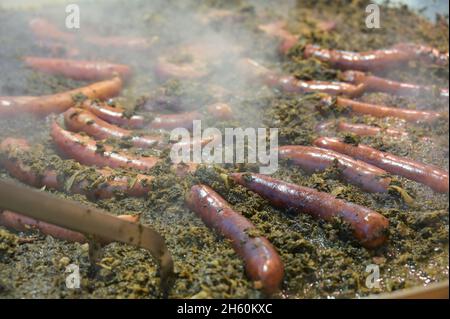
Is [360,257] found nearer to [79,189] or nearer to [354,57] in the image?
[79,189]

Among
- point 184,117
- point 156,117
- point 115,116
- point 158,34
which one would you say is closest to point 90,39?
point 158,34

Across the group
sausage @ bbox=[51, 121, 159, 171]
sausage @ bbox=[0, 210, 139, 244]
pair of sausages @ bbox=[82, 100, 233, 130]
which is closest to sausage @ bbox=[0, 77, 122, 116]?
pair of sausages @ bbox=[82, 100, 233, 130]

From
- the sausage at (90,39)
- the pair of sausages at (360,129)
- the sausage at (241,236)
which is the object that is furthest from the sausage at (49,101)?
the pair of sausages at (360,129)

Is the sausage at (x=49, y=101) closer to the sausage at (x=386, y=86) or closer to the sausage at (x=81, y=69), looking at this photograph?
the sausage at (x=81, y=69)

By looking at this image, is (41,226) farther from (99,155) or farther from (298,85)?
(298,85)

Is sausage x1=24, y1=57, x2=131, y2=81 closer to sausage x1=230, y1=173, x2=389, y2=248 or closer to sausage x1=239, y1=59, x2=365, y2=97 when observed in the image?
sausage x1=239, y1=59, x2=365, y2=97
